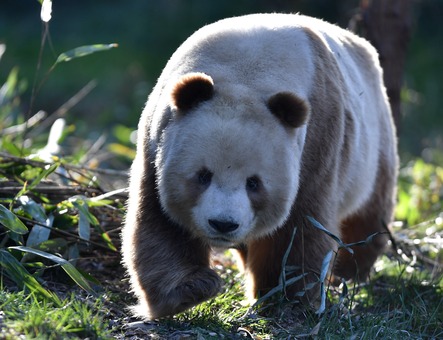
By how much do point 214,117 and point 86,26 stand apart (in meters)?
12.0

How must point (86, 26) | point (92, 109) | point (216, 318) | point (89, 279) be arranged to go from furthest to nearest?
point (86, 26)
point (92, 109)
point (89, 279)
point (216, 318)

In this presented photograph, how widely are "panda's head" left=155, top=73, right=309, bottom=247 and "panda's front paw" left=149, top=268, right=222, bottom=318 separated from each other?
8.1 inches

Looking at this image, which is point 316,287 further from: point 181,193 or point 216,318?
point 181,193

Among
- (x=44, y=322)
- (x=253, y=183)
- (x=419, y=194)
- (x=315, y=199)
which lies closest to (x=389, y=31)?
(x=419, y=194)

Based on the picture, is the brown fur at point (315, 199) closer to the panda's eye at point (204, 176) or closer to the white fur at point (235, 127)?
the white fur at point (235, 127)

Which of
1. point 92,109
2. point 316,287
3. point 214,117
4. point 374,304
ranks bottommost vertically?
point 92,109

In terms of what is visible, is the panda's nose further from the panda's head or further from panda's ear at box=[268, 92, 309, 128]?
panda's ear at box=[268, 92, 309, 128]

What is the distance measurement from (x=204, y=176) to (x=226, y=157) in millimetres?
156

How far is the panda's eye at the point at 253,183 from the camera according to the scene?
4.02 meters

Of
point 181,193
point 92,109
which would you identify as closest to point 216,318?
point 181,193

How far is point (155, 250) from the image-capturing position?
433 cm

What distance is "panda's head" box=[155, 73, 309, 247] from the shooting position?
12.9 feet

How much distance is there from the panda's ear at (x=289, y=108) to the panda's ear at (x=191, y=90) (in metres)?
0.32

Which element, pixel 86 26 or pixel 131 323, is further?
pixel 86 26
